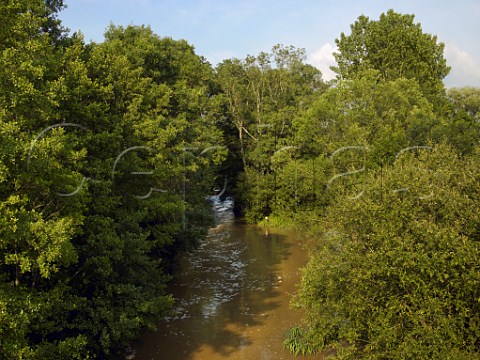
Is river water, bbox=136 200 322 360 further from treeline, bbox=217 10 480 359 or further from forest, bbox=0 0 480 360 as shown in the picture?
treeline, bbox=217 10 480 359

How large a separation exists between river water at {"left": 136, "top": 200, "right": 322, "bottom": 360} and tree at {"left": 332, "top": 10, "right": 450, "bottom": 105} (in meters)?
23.5

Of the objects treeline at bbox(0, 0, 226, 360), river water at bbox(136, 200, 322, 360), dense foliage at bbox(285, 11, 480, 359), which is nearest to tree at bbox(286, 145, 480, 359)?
dense foliage at bbox(285, 11, 480, 359)

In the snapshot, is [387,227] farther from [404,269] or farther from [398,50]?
[398,50]

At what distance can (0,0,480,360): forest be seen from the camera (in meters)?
11.9

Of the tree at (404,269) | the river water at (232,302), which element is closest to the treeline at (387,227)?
the tree at (404,269)

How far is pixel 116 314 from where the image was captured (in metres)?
16.3

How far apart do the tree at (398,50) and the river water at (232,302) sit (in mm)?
23476

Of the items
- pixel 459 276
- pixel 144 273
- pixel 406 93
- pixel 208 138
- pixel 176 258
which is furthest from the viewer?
pixel 208 138

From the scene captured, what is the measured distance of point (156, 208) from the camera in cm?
2239

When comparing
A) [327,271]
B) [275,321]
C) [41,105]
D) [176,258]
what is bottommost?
[275,321]

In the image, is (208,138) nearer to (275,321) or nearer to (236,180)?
(236,180)

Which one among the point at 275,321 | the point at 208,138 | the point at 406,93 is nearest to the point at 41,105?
the point at 275,321

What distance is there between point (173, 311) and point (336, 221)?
12297 mm

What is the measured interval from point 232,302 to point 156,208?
7.41 metres
